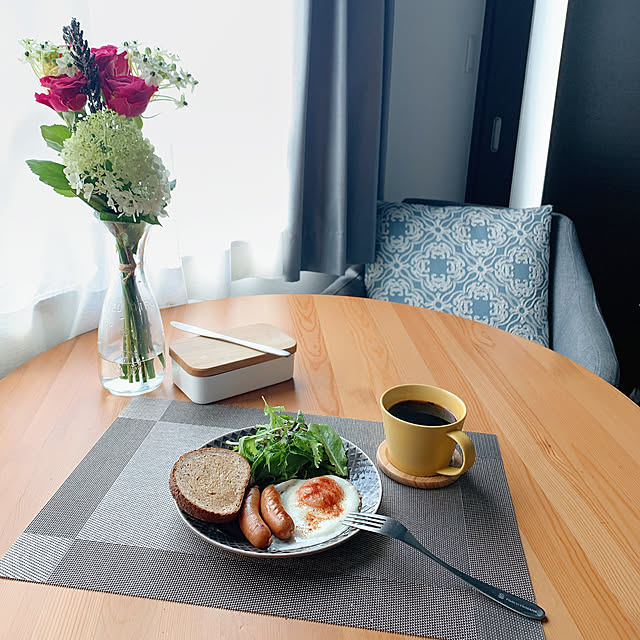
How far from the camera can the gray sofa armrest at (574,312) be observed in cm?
129

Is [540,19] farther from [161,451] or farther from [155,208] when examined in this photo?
[161,451]

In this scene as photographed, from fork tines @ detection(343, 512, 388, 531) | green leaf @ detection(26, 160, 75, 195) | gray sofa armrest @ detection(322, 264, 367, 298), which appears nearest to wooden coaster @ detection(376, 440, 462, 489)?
fork tines @ detection(343, 512, 388, 531)

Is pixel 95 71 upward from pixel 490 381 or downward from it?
upward

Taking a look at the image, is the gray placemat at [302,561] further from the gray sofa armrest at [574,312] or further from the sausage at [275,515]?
the gray sofa armrest at [574,312]

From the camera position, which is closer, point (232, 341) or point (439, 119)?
point (232, 341)

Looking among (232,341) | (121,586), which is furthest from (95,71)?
(121,586)

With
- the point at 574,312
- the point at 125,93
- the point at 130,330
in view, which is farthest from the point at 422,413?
the point at 574,312

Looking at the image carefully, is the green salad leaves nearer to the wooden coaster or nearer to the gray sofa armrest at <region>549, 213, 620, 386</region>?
the wooden coaster

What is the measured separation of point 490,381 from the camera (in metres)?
1.10

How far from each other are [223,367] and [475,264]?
102 centimetres

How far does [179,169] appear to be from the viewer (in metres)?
1.69

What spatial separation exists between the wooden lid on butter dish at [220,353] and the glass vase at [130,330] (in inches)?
1.8

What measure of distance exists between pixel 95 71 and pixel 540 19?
1814 mm

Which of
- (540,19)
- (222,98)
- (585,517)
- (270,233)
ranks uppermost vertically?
(540,19)
